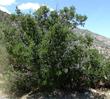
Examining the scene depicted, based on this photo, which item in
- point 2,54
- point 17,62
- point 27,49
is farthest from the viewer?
point 2,54

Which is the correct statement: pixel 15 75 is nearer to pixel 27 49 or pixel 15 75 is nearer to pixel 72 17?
pixel 27 49

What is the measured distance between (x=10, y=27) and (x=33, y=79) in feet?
9.31

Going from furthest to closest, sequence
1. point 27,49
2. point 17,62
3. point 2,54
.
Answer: point 2,54 → point 17,62 → point 27,49

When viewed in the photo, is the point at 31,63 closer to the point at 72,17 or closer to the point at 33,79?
the point at 33,79

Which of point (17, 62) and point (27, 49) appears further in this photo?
point (17, 62)

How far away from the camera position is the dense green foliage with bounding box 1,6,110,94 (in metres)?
16.4

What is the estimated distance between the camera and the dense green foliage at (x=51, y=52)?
53.9 ft

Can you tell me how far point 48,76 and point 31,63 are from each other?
3.29 feet

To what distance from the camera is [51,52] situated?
16.5 metres

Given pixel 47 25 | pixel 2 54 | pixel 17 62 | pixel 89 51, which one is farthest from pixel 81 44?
pixel 2 54

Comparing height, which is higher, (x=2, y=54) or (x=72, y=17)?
(x=72, y=17)

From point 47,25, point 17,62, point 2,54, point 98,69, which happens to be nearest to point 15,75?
point 17,62

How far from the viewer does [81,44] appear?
16922 mm

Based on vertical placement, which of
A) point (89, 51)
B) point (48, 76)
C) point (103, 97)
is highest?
point (89, 51)
